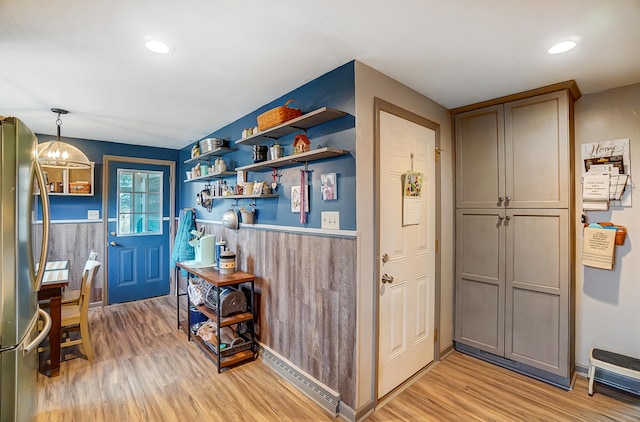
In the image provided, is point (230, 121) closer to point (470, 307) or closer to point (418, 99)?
point (418, 99)

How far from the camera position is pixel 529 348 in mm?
2482

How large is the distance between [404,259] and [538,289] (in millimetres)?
1140

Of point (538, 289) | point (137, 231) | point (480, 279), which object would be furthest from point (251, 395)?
point (137, 231)

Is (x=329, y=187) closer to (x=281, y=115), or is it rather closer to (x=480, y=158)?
(x=281, y=115)

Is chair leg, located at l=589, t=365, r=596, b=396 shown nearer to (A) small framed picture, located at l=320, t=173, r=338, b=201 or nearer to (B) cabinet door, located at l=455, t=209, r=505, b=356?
(B) cabinet door, located at l=455, t=209, r=505, b=356

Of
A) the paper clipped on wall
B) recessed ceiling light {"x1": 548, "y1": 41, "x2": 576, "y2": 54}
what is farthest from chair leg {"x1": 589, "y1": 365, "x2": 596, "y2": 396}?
recessed ceiling light {"x1": 548, "y1": 41, "x2": 576, "y2": 54}

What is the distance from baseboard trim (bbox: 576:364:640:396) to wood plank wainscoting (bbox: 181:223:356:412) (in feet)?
6.62

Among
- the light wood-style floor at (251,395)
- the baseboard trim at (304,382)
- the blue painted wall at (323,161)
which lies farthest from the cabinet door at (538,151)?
the baseboard trim at (304,382)

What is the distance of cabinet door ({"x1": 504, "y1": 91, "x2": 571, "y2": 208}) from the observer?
2.32m

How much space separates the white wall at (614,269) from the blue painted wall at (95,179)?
17.5 feet

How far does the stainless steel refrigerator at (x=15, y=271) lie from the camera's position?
1220mm

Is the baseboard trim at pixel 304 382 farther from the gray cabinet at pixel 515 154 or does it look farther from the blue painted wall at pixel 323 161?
the gray cabinet at pixel 515 154

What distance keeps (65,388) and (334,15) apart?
126 inches

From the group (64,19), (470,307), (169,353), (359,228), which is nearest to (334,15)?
(359,228)
